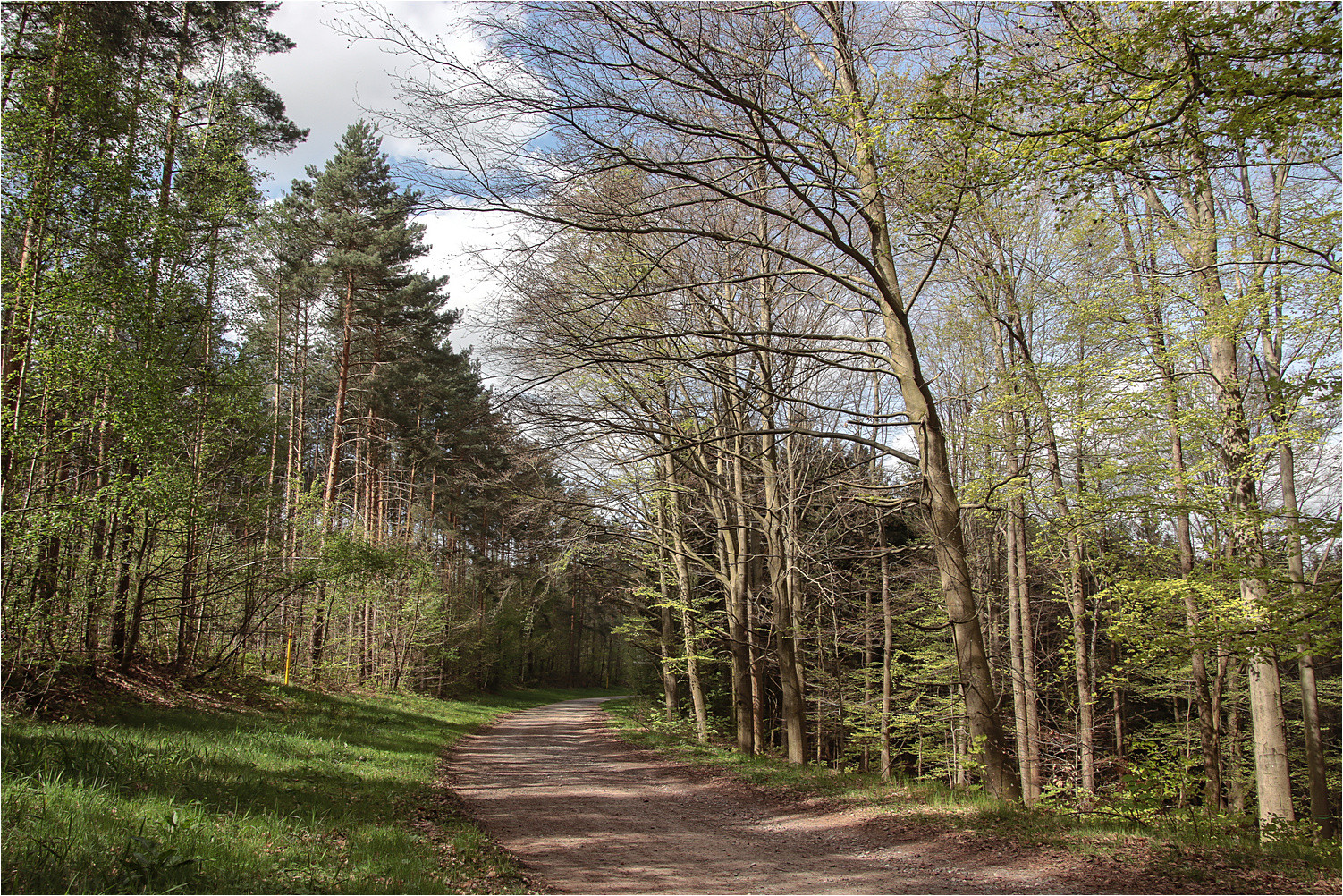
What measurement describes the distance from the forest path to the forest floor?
0.02 meters

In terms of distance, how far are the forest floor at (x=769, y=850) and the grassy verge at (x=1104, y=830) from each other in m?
0.03

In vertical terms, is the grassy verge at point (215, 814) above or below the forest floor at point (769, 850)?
above

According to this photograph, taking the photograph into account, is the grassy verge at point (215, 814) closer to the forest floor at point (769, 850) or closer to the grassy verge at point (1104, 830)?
the forest floor at point (769, 850)

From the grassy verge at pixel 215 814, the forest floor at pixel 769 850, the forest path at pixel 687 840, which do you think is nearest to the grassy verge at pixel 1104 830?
the forest floor at pixel 769 850

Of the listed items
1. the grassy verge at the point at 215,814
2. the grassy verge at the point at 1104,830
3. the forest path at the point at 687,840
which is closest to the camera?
the grassy verge at the point at 215,814

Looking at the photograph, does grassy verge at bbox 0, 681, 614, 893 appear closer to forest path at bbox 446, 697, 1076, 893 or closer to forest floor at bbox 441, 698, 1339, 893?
forest path at bbox 446, 697, 1076, 893

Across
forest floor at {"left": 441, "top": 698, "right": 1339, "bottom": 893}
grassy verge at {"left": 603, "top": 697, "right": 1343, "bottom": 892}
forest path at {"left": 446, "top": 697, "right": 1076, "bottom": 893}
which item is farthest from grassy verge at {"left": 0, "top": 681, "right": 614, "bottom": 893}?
grassy verge at {"left": 603, "top": 697, "right": 1343, "bottom": 892}

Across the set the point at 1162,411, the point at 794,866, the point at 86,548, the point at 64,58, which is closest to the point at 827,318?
the point at 1162,411

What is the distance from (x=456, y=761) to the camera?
10.7m

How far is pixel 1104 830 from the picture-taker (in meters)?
5.51

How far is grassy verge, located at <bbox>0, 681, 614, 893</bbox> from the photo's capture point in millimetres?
3359

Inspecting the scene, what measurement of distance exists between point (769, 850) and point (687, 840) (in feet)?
2.68

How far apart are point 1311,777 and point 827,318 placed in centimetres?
981

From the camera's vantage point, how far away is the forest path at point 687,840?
16.1ft
